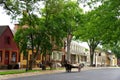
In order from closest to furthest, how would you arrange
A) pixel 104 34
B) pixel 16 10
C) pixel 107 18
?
pixel 107 18 < pixel 104 34 < pixel 16 10

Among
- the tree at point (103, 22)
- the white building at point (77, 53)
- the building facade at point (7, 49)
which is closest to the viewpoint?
the tree at point (103, 22)

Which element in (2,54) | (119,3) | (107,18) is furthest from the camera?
(2,54)

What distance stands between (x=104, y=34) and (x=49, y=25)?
15.9m

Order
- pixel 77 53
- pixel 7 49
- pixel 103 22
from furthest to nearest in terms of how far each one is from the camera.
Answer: pixel 77 53 < pixel 7 49 < pixel 103 22

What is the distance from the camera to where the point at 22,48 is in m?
50.2

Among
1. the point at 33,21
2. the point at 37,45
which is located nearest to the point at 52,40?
the point at 37,45

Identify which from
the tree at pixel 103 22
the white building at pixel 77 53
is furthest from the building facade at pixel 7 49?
the white building at pixel 77 53

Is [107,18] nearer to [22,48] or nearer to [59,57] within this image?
[22,48]

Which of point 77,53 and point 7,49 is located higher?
point 77,53

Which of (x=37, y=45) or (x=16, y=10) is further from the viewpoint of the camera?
(x=37, y=45)

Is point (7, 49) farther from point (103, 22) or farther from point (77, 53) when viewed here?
point (77, 53)

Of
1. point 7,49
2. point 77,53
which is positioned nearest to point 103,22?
point 7,49

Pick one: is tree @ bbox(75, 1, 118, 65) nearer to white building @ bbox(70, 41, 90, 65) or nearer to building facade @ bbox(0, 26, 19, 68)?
building facade @ bbox(0, 26, 19, 68)

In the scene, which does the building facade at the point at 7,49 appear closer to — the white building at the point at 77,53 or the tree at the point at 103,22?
the tree at the point at 103,22
